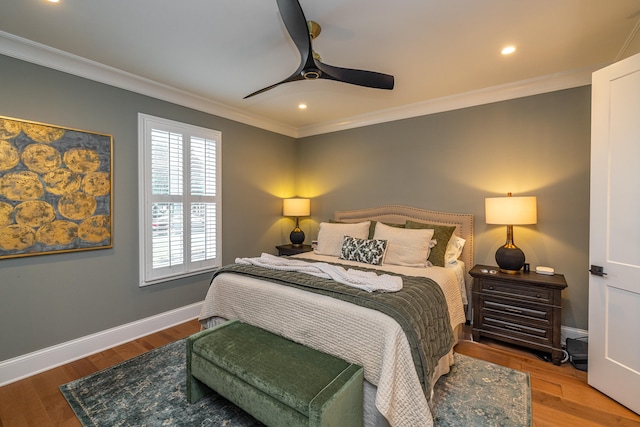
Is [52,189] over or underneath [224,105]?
underneath

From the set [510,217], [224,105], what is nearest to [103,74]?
[224,105]

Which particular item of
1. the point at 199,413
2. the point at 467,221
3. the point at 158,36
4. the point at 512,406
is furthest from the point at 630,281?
the point at 158,36

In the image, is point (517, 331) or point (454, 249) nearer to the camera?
point (517, 331)

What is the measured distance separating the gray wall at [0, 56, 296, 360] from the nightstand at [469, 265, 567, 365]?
10.0 ft

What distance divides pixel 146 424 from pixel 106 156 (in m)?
2.35

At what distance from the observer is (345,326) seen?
1774mm

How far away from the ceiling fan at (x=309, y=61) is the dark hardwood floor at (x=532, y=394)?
8.68 feet

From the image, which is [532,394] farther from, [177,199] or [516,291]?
[177,199]

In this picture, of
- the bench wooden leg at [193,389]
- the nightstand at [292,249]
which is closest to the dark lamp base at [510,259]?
the nightstand at [292,249]

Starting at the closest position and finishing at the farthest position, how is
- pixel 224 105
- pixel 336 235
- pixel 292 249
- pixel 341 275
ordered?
pixel 341 275 → pixel 336 235 → pixel 224 105 → pixel 292 249

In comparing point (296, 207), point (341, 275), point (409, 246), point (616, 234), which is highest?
point (296, 207)

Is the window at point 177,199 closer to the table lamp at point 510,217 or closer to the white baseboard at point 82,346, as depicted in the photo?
the white baseboard at point 82,346

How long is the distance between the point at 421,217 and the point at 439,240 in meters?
0.55

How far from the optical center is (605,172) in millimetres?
2043
